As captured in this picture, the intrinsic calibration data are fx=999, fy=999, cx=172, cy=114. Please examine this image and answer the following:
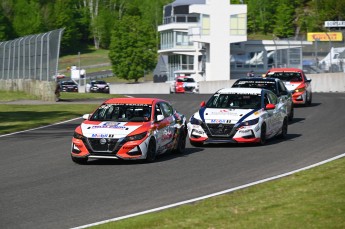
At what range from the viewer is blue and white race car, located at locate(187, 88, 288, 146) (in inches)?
906

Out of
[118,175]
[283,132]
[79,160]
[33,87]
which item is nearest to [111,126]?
[79,160]

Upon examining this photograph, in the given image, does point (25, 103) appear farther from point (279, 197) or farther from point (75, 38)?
point (75, 38)

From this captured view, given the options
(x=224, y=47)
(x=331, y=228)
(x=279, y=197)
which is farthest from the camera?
(x=224, y=47)

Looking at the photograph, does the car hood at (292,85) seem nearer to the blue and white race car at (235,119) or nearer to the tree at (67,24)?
the blue and white race car at (235,119)

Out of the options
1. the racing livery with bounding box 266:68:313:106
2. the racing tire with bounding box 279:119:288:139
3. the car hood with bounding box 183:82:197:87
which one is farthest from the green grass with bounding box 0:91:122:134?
the car hood with bounding box 183:82:197:87

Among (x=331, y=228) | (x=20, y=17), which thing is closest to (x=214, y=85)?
(x=331, y=228)

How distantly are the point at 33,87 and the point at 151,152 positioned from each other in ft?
113

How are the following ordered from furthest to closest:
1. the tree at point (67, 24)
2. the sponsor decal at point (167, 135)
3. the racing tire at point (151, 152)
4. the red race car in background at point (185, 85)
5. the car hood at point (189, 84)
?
1. the tree at point (67, 24)
2. the car hood at point (189, 84)
3. the red race car in background at point (185, 85)
4. the sponsor decal at point (167, 135)
5. the racing tire at point (151, 152)

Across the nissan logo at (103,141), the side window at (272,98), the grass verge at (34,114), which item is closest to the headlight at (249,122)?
the side window at (272,98)

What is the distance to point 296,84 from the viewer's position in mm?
40000

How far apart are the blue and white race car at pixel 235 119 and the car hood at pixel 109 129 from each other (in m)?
3.41

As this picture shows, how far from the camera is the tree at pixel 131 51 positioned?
4759 inches

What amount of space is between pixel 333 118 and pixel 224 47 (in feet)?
219

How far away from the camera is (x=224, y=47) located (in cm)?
9925
